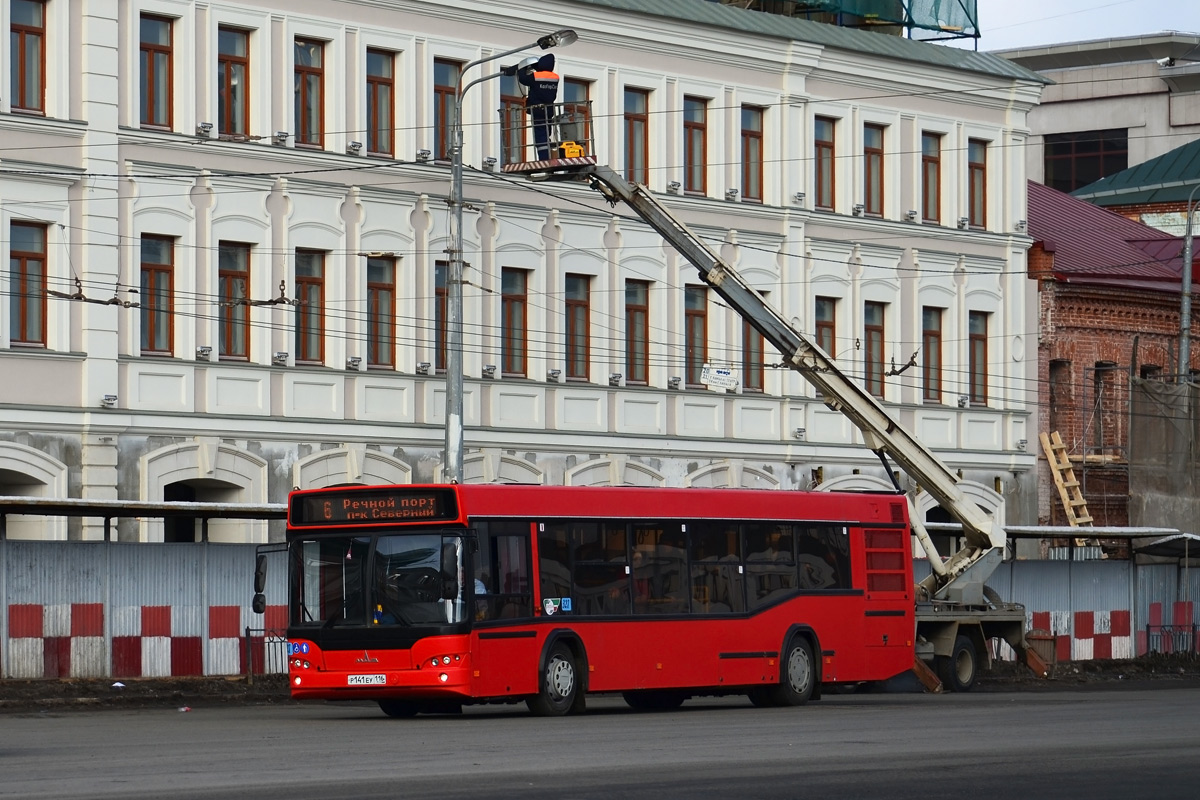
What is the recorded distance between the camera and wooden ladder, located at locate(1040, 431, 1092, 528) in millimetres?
51594

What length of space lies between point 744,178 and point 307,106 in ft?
34.8

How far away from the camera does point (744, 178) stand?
46.8m

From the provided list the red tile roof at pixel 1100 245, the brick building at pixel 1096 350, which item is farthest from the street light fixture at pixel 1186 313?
the red tile roof at pixel 1100 245

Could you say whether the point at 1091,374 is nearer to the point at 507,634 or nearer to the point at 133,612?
the point at 133,612

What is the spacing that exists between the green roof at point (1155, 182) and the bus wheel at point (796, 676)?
131 feet

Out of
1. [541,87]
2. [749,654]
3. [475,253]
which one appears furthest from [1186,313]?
[749,654]

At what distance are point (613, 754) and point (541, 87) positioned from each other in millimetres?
19076

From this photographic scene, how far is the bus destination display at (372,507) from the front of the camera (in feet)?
80.2

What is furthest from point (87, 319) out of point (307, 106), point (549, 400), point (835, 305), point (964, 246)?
point (964, 246)

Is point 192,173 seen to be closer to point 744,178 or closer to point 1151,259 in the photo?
point 744,178

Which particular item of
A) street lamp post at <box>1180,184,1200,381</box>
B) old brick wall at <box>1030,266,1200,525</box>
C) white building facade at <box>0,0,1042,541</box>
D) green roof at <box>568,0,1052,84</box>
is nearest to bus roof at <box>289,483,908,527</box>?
white building facade at <box>0,0,1042,541</box>

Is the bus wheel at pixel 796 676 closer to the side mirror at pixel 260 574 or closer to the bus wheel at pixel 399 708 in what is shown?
the bus wheel at pixel 399 708

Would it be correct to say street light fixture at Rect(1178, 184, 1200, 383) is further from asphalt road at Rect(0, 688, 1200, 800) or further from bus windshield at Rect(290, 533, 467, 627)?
bus windshield at Rect(290, 533, 467, 627)

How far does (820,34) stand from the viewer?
48531 millimetres
